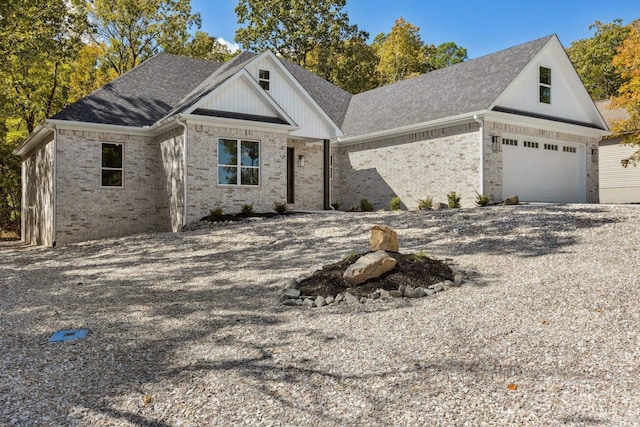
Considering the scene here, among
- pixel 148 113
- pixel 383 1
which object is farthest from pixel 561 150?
pixel 383 1

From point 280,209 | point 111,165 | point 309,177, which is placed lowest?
point 280,209

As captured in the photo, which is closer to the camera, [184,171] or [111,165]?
[184,171]

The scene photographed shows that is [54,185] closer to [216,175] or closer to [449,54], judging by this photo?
[216,175]

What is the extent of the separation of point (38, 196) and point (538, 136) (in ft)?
58.5

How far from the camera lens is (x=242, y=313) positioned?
5.95 m

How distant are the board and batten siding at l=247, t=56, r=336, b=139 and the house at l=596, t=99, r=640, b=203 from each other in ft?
44.5

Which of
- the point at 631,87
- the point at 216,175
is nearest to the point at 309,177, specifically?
the point at 216,175

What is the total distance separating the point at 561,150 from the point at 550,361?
16.4 m

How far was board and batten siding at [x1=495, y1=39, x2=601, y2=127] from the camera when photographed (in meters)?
17.0

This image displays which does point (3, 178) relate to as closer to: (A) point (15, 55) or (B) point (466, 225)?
(A) point (15, 55)

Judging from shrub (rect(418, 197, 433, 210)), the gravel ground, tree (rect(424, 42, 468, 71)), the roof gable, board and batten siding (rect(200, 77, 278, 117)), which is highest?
tree (rect(424, 42, 468, 71))

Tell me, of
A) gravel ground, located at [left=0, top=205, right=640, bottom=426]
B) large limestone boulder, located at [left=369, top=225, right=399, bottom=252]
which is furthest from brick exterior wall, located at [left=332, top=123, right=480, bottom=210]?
large limestone boulder, located at [left=369, top=225, right=399, bottom=252]

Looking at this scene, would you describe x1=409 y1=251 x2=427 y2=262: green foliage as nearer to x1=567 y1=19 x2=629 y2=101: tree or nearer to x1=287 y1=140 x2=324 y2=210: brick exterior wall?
x1=287 y1=140 x2=324 y2=210: brick exterior wall

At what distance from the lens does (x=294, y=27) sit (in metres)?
36.3
